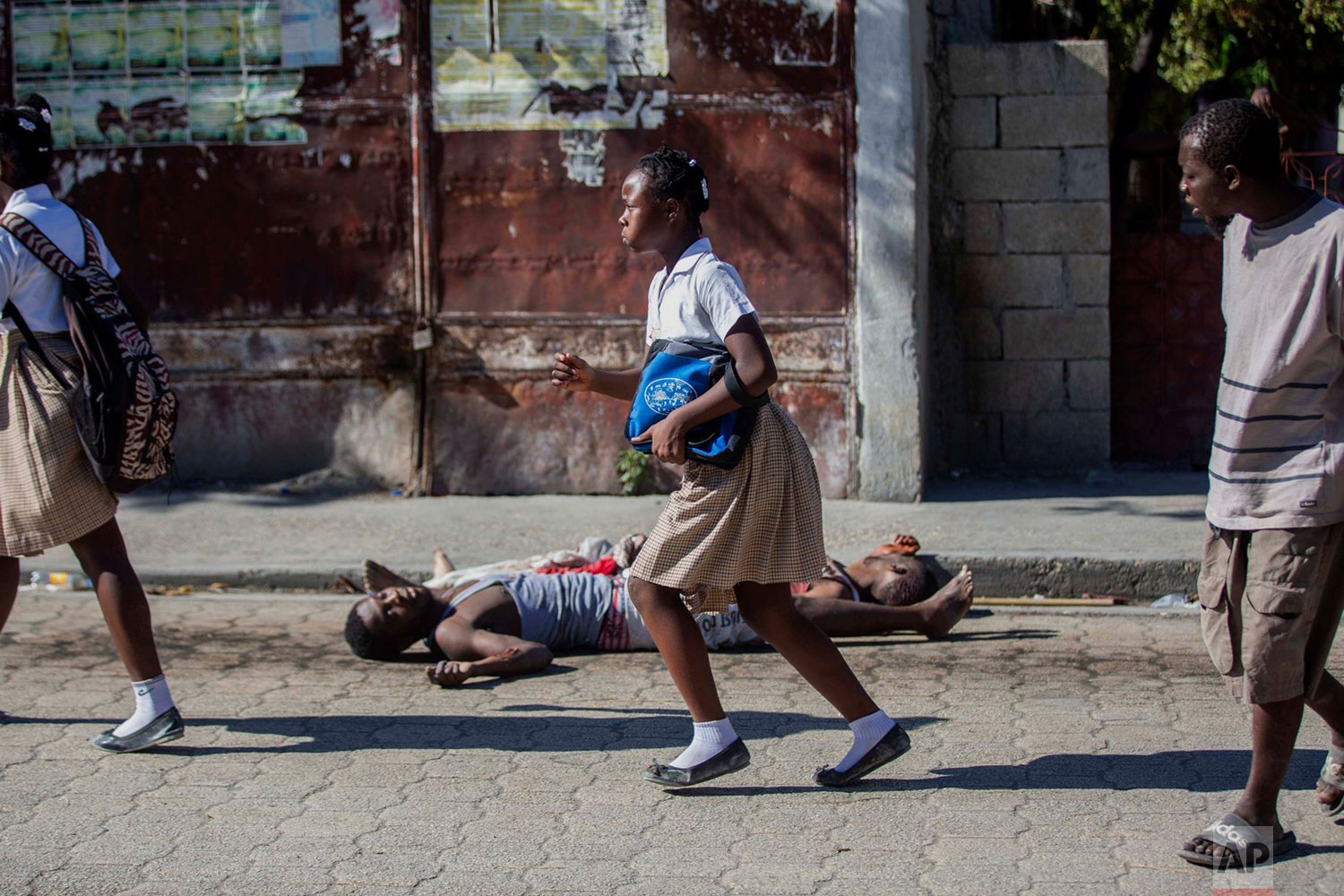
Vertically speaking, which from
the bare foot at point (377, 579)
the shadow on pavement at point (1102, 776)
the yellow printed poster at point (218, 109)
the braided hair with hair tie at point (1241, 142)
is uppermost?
the yellow printed poster at point (218, 109)

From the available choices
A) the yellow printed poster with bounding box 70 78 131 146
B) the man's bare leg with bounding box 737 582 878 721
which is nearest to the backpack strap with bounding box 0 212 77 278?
→ the man's bare leg with bounding box 737 582 878 721

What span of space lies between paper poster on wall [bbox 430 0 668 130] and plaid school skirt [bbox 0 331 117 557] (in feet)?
15.2

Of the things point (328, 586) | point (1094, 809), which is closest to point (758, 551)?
point (1094, 809)

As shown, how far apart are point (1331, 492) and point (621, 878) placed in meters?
1.84

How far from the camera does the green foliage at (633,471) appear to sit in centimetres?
890

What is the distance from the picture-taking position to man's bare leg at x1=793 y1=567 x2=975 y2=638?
5812 millimetres

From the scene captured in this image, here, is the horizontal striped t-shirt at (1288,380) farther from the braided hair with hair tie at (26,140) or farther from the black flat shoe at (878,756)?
the braided hair with hair tie at (26,140)

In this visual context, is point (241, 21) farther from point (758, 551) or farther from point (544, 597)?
point (758, 551)

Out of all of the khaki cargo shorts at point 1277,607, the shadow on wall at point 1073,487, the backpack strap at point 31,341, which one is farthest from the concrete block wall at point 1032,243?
the backpack strap at point 31,341

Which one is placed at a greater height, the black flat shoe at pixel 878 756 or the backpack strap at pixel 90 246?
the backpack strap at pixel 90 246

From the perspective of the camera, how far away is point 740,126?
28.5 ft

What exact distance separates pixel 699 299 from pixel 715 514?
22.2 inches

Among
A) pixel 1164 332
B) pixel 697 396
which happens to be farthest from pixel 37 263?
pixel 1164 332

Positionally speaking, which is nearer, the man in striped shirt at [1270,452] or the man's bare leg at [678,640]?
the man in striped shirt at [1270,452]
